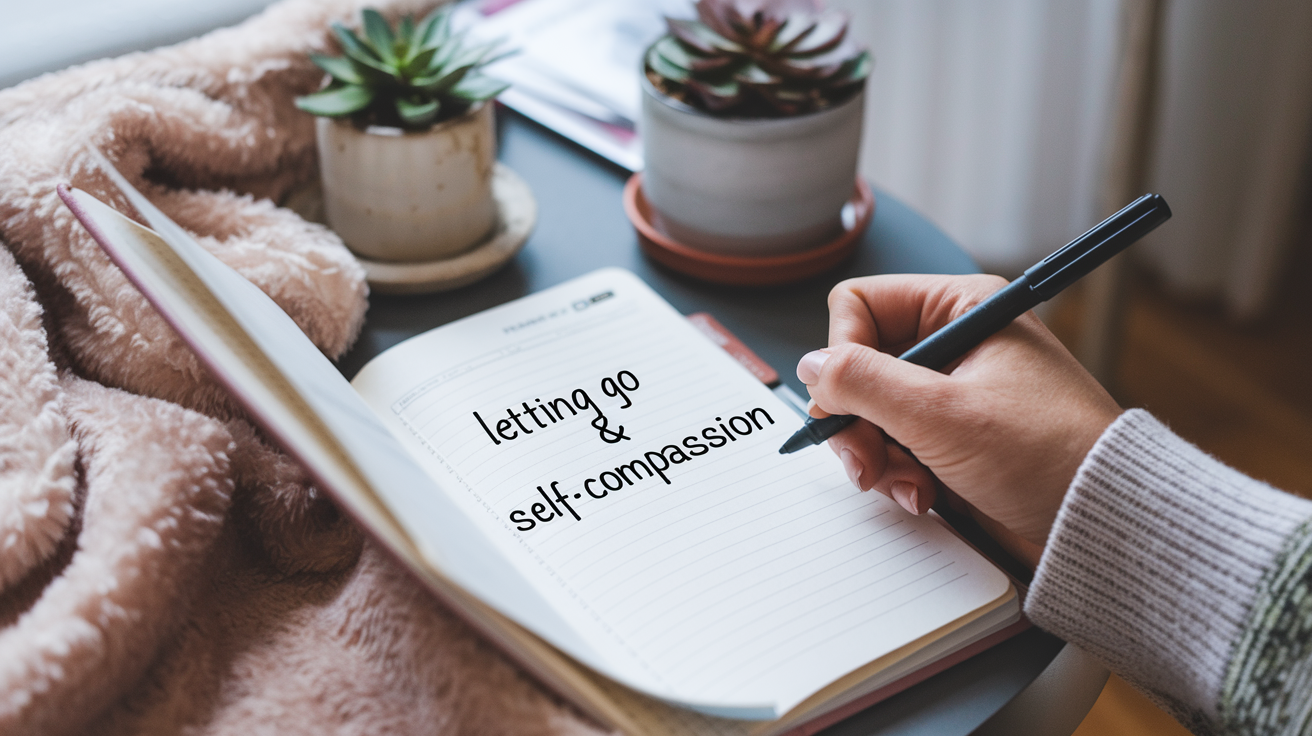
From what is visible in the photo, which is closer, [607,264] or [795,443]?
[795,443]

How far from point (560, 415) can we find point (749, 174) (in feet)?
0.70

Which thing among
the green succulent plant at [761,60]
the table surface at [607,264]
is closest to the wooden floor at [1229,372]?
the table surface at [607,264]

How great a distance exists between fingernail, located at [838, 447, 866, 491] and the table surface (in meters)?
0.09

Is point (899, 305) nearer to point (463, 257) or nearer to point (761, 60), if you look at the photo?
point (761, 60)

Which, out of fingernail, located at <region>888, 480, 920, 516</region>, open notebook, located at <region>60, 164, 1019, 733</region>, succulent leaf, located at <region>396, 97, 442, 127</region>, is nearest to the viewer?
open notebook, located at <region>60, 164, 1019, 733</region>

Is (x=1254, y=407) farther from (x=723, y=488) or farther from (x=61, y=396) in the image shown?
(x=61, y=396)

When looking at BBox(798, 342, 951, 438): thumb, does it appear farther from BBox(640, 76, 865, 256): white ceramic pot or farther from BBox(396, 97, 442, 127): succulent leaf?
BBox(396, 97, 442, 127): succulent leaf

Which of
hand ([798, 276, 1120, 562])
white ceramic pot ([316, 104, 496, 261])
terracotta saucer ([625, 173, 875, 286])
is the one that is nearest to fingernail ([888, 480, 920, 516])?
hand ([798, 276, 1120, 562])

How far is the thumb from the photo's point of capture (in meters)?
0.49

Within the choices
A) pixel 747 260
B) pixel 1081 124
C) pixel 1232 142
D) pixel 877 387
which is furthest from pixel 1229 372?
pixel 877 387

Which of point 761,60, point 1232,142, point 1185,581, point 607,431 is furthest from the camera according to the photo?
point 1232,142

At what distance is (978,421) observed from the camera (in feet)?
1.57

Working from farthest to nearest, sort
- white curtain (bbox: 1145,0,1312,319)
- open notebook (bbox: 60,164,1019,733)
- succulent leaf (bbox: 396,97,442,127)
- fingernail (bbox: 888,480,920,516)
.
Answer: white curtain (bbox: 1145,0,1312,319) < succulent leaf (bbox: 396,97,442,127) < fingernail (bbox: 888,480,920,516) < open notebook (bbox: 60,164,1019,733)

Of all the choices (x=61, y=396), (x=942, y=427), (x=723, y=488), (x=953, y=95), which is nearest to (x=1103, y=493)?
(x=942, y=427)
